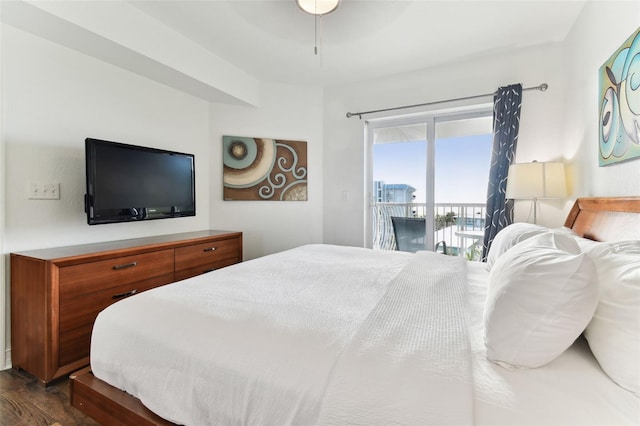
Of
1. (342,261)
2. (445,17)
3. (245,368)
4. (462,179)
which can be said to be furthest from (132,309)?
(462,179)

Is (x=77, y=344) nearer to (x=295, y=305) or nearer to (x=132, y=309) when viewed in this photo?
(x=132, y=309)

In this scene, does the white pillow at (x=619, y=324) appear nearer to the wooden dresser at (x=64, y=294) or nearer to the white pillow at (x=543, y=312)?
the white pillow at (x=543, y=312)

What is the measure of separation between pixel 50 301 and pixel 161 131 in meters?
1.81

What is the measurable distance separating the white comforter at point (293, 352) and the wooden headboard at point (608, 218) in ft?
2.62

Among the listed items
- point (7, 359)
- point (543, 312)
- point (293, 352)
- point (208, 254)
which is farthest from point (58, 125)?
point (543, 312)

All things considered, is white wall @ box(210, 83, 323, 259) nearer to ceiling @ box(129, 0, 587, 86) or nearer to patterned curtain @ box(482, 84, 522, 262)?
ceiling @ box(129, 0, 587, 86)

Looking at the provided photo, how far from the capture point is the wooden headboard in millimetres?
1318

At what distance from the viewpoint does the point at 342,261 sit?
1991 millimetres

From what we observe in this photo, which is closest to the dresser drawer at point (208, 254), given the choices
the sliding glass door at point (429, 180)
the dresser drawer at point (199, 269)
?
the dresser drawer at point (199, 269)

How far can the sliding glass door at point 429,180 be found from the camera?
10.3 ft

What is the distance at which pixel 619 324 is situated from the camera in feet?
2.42

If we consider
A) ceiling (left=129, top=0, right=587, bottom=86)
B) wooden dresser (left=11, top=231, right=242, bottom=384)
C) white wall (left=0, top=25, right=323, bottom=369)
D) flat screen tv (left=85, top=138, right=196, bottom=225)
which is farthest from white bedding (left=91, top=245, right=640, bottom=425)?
ceiling (left=129, top=0, right=587, bottom=86)

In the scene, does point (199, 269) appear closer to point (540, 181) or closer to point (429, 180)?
point (429, 180)

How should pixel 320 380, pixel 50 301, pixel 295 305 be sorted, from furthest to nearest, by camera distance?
pixel 50 301 → pixel 295 305 → pixel 320 380
